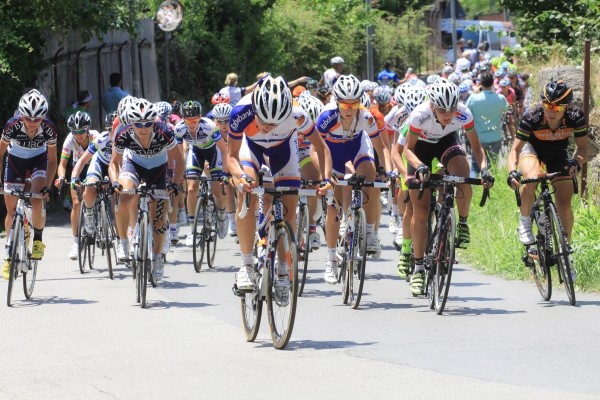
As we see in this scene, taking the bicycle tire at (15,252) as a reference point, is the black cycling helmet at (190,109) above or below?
above

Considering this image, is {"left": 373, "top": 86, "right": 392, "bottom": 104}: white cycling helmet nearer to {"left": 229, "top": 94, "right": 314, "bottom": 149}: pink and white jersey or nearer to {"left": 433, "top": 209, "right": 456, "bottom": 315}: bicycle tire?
{"left": 433, "top": 209, "right": 456, "bottom": 315}: bicycle tire

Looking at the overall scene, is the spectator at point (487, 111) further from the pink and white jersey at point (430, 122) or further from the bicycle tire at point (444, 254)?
the bicycle tire at point (444, 254)

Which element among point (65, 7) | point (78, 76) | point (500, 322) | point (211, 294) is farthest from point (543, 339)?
point (78, 76)

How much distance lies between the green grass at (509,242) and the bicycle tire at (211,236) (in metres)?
2.92

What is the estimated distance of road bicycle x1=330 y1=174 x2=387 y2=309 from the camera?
1177cm

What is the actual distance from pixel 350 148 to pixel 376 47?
3511cm

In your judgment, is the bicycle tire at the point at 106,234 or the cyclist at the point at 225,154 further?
the cyclist at the point at 225,154

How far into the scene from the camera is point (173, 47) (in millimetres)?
31609

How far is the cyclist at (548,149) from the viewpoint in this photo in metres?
11.6

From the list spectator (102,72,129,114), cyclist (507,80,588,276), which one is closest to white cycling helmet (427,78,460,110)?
cyclist (507,80,588,276)

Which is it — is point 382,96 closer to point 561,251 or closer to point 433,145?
point 433,145

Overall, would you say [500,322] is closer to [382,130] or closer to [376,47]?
[382,130]

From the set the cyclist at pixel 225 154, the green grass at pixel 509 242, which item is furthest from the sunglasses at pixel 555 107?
the cyclist at pixel 225 154

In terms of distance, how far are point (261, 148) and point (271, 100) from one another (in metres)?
0.83
